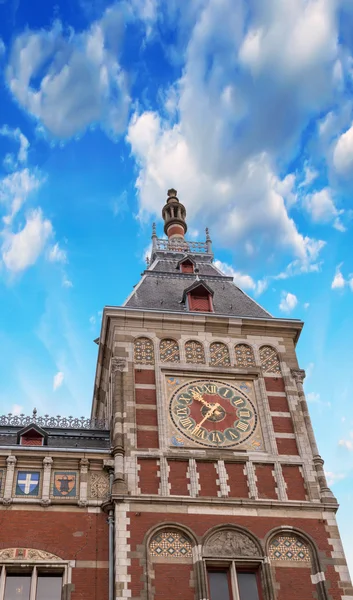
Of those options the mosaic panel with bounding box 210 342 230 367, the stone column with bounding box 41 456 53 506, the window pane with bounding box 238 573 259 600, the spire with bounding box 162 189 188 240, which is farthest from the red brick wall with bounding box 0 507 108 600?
the spire with bounding box 162 189 188 240

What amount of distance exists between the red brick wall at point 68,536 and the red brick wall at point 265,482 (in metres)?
5.48

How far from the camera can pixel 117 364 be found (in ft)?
90.0

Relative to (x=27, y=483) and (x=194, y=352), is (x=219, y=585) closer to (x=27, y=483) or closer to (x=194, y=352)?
(x=27, y=483)

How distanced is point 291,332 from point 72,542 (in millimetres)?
12915

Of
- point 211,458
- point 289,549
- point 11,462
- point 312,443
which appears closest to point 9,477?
point 11,462

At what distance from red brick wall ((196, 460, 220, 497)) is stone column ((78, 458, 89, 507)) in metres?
3.86

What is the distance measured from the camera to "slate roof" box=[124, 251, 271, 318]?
31.9 meters

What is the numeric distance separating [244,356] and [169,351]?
3.11m

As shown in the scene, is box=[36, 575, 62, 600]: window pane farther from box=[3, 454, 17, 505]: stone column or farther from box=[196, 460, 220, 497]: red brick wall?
box=[196, 460, 220, 497]: red brick wall

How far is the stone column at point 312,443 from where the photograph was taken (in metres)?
24.9

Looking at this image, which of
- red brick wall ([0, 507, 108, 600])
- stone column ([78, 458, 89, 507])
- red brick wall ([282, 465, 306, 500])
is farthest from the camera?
red brick wall ([282, 465, 306, 500])

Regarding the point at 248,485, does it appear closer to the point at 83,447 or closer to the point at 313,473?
the point at 313,473

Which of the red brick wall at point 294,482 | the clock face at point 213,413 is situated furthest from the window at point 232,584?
the clock face at point 213,413

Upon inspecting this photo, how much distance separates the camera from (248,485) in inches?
973
